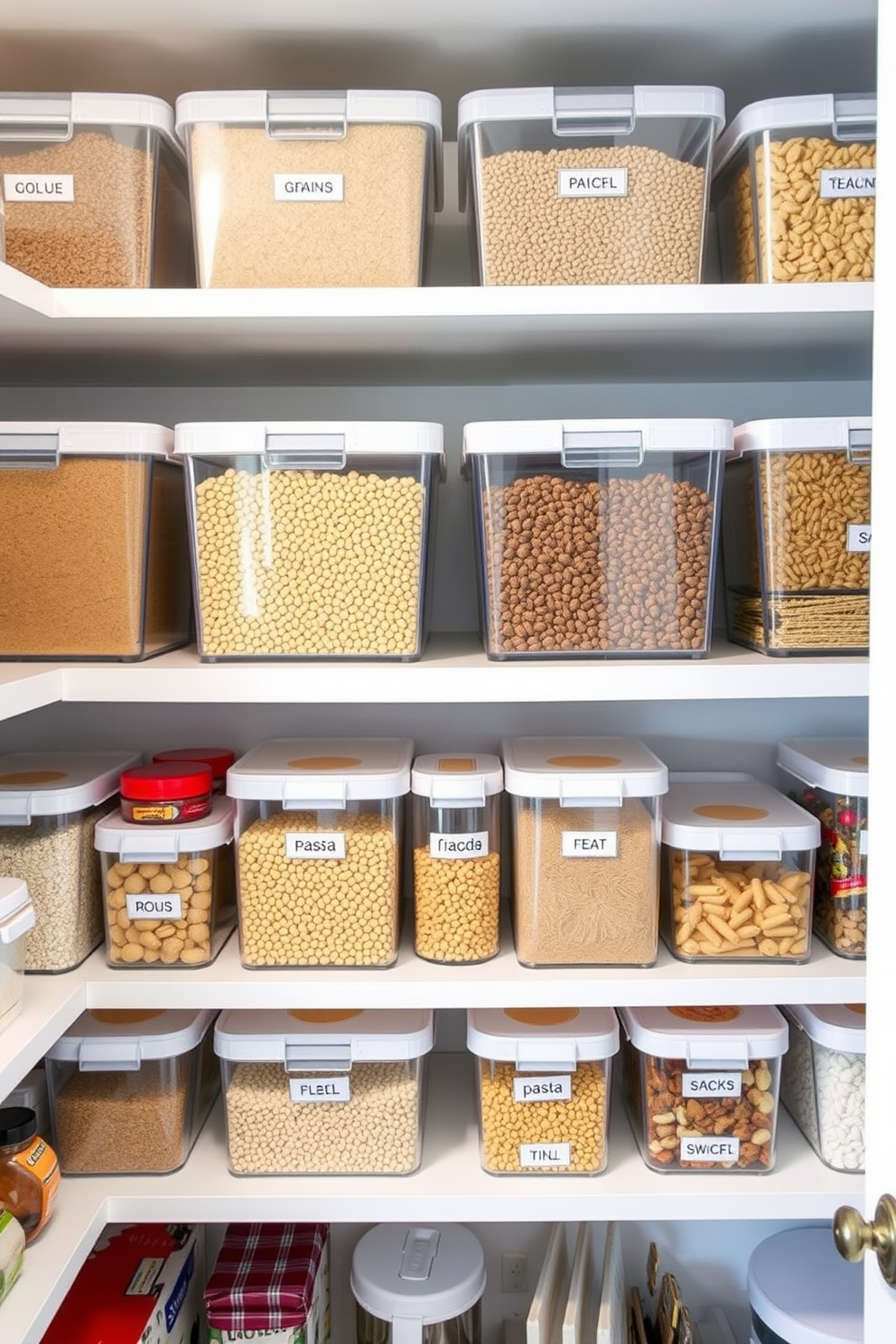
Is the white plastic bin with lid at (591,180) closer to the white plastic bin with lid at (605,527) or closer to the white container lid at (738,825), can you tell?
the white plastic bin with lid at (605,527)

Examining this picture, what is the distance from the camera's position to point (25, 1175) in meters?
1.15

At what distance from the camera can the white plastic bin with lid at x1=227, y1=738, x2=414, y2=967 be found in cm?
125

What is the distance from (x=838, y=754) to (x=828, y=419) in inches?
18.8

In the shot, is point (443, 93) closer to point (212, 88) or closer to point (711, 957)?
point (212, 88)

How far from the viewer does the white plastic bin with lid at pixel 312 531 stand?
1204 millimetres

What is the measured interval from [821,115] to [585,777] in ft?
2.54

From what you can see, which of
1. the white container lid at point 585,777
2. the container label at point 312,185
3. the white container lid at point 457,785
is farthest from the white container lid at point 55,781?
the container label at point 312,185

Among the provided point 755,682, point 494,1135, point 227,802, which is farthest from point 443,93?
point 494,1135

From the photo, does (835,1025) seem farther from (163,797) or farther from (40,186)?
(40,186)

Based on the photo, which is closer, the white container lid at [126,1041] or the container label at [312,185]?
the container label at [312,185]

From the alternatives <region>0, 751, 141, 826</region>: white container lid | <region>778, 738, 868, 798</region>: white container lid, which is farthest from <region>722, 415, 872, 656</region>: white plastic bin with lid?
<region>0, 751, 141, 826</region>: white container lid

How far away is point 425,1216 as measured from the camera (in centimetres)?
127

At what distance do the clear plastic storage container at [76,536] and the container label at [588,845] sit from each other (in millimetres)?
Answer: 556

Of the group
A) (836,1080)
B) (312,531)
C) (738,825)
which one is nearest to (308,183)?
(312,531)
